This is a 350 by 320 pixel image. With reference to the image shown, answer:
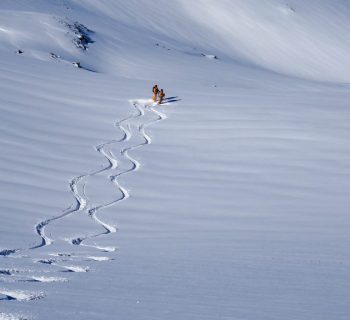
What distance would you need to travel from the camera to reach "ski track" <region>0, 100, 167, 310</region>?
7.15 metres

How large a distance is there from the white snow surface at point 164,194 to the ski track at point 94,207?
0.03 m

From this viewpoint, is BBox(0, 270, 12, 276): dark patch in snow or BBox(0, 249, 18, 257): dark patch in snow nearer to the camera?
BBox(0, 270, 12, 276): dark patch in snow

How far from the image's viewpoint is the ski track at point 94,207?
715 centimetres

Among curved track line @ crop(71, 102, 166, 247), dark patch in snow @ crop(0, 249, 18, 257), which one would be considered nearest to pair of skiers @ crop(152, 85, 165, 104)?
curved track line @ crop(71, 102, 166, 247)

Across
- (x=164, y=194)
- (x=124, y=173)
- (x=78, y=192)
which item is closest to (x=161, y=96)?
(x=124, y=173)

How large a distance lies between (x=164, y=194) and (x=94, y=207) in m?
1.66

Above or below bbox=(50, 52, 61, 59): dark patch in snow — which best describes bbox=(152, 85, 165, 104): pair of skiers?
below

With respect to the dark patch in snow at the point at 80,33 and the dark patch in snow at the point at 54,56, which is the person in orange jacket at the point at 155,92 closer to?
the dark patch in snow at the point at 54,56

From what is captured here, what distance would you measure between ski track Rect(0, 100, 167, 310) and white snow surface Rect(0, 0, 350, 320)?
0.10ft

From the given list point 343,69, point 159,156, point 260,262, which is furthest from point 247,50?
point 260,262

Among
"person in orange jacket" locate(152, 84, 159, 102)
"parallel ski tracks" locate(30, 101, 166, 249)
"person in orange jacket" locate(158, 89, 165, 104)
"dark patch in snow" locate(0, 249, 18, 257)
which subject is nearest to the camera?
"dark patch in snow" locate(0, 249, 18, 257)

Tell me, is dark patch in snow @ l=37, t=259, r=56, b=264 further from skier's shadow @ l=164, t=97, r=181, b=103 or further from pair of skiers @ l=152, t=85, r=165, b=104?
skier's shadow @ l=164, t=97, r=181, b=103

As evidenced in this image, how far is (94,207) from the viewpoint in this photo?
12.7 metres

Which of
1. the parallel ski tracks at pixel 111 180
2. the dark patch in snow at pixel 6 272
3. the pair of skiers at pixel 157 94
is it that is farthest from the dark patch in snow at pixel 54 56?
the dark patch in snow at pixel 6 272
